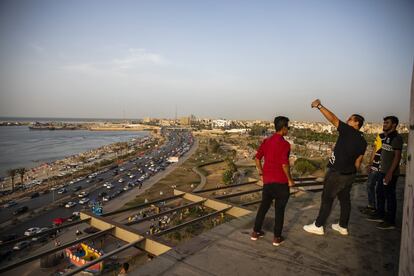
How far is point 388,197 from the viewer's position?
3.47 meters

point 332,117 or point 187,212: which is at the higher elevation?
point 332,117

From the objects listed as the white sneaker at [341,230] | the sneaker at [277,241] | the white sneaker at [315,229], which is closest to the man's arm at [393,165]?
the white sneaker at [341,230]

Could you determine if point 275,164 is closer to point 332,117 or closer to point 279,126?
point 279,126

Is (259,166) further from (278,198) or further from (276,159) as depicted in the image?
(278,198)

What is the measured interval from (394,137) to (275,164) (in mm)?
1765

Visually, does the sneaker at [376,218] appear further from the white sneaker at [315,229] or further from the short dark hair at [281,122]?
the short dark hair at [281,122]

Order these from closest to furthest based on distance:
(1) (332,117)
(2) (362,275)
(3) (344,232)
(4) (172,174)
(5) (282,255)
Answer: (2) (362,275), (5) (282,255), (1) (332,117), (3) (344,232), (4) (172,174)

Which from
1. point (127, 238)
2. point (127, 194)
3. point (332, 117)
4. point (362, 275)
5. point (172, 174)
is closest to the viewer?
point (362, 275)

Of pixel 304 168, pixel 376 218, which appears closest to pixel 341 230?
pixel 376 218

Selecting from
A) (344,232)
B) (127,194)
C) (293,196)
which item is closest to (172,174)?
(127,194)

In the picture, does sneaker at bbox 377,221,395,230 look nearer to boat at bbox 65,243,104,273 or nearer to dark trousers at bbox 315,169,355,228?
dark trousers at bbox 315,169,355,228

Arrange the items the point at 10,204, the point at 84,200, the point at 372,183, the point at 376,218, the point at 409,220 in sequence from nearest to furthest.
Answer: the point at 409,220 < the point at 376,218 < the point at 372,183 < the point at 84,200 < the point at 10,204

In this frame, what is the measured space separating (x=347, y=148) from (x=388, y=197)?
1.10 m

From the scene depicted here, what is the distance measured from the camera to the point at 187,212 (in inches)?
746
